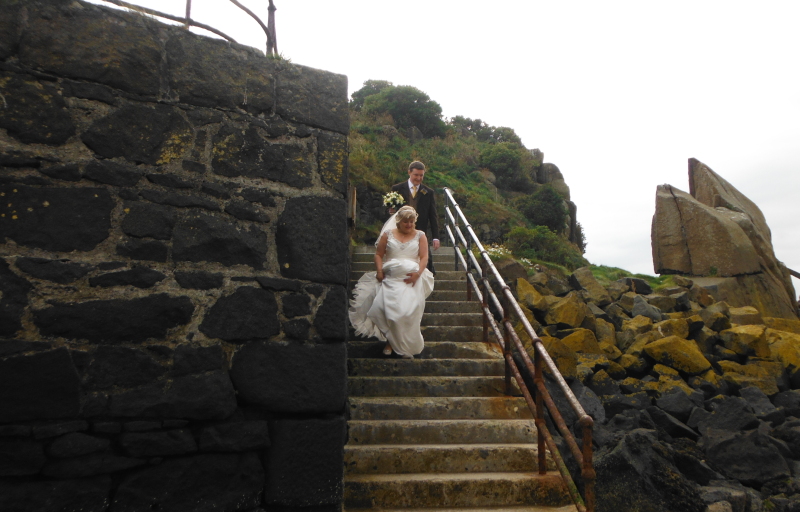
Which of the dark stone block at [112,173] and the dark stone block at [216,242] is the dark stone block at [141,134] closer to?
the dark stone block at [112,173]

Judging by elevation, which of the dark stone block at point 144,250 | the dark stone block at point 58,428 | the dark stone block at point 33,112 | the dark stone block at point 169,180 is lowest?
the dark stone block at point 58,428

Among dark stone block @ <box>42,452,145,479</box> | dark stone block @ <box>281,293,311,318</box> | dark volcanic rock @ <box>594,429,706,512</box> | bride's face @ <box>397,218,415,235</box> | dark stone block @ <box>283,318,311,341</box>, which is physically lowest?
dark volcanic rock @ <box>594,429,706,512</box>

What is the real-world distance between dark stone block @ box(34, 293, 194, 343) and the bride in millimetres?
2522

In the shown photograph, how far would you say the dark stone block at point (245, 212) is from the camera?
268 centimetres

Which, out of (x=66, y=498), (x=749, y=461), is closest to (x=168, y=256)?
(x=66, y=498)

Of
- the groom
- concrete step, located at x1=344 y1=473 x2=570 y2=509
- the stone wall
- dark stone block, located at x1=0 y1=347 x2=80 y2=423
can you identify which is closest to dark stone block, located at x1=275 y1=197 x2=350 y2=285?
the stone wall

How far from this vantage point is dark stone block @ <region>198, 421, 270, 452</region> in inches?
96.1

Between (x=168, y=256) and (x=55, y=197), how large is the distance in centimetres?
52

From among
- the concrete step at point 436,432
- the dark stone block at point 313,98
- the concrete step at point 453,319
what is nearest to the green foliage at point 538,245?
the concrete step at point 453,319

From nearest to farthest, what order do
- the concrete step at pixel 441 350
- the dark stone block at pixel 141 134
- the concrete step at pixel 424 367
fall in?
the dark stone block at pixel 141 134, the concrete step at pixel 424 367, the concrete step at pixel 441 350

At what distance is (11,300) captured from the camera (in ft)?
7.27

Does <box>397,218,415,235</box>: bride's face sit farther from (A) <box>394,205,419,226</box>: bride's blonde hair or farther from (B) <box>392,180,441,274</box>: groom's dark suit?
(B) <box>392,180,441,274</box>: groom's dark suit

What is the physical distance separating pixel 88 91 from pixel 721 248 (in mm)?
13397

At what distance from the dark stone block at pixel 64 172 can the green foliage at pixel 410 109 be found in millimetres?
25904
